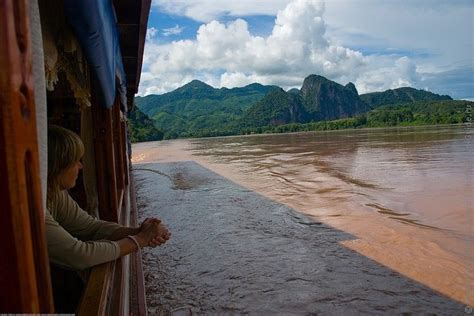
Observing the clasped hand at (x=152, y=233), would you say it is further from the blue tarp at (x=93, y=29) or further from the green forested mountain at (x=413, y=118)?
the green forested mountain at (x=413, y=118)

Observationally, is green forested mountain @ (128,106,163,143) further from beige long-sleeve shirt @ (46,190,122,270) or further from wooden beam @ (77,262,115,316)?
wooden beam @ (77,262,115,316)

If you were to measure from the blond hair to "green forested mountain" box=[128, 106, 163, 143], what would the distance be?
6673 cm

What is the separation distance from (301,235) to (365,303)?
2498mm

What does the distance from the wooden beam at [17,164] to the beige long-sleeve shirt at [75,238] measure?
0.91 metres

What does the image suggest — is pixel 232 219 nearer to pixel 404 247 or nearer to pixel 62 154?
pixel 404 247

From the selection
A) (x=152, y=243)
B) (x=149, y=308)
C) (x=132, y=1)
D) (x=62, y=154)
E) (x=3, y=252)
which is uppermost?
(x=132, y=1)

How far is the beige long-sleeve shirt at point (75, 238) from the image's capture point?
1574 mm

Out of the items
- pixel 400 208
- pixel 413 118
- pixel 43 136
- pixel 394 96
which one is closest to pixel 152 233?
pixel 43 136

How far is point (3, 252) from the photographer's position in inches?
26.3

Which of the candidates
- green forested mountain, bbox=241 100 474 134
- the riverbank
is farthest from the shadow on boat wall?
green forested mountain, bbox=241 100 474 134

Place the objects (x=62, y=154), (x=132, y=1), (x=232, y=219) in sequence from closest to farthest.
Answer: (x=62, y=154) < (x=132, y=1) < (x=232, y=219)

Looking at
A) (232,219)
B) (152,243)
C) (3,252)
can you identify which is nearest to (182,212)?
(232,219)

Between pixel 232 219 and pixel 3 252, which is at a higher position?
pixel 3 252

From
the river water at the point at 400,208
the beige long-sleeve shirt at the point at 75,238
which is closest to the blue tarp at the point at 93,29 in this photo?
the beige long-sleeve shirt at the point at 75,238
